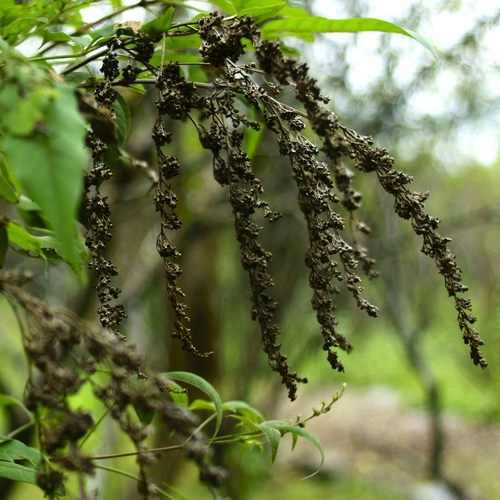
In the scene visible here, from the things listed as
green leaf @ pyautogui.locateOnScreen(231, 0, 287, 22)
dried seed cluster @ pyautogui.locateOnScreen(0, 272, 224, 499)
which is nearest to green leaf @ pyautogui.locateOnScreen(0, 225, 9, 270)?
dried seed cluster @ pyautogui.locateOnScreen(0, 272, 224, 499)

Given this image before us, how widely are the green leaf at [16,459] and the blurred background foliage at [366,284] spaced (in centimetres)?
32

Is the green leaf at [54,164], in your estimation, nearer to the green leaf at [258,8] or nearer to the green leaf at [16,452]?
the green leaf at [258,8]

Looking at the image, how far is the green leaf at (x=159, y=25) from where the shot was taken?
47 cm

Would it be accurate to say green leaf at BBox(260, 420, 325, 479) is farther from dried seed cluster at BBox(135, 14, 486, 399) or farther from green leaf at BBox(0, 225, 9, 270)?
green leaf at BBox(0, 225, 9, 270)

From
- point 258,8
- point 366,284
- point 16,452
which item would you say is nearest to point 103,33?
point 258,8

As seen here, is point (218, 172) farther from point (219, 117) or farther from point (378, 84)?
point (378, 84)

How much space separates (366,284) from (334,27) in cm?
353

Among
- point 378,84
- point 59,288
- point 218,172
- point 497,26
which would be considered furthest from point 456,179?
point 218,172

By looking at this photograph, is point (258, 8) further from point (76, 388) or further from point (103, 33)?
point (76, 388)

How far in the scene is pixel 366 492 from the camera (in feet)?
14.1

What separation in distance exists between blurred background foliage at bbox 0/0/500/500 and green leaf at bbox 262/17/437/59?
0.32 metres

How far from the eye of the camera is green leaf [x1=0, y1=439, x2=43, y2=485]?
0.50 meters

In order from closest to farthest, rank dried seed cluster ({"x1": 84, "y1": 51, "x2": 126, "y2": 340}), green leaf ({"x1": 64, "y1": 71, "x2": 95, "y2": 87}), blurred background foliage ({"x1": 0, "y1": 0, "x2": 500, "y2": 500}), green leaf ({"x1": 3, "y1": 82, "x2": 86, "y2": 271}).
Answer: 1. green leaf ({"x1": 3, "y1": 82, "x2": 86, "y2": 271})
2. dried seed cluster ({"x1": 84, "y1": 51, "x2": 126, "y2": 340})
3. green leaf ({"x1": 64, "y1": 71, "x2": 95, "y2": 87})
4. blurred background foliage ({"x1": 0, "y1": 0, "x2": 500, "y2": 500})

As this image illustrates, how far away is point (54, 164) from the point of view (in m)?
0.28
